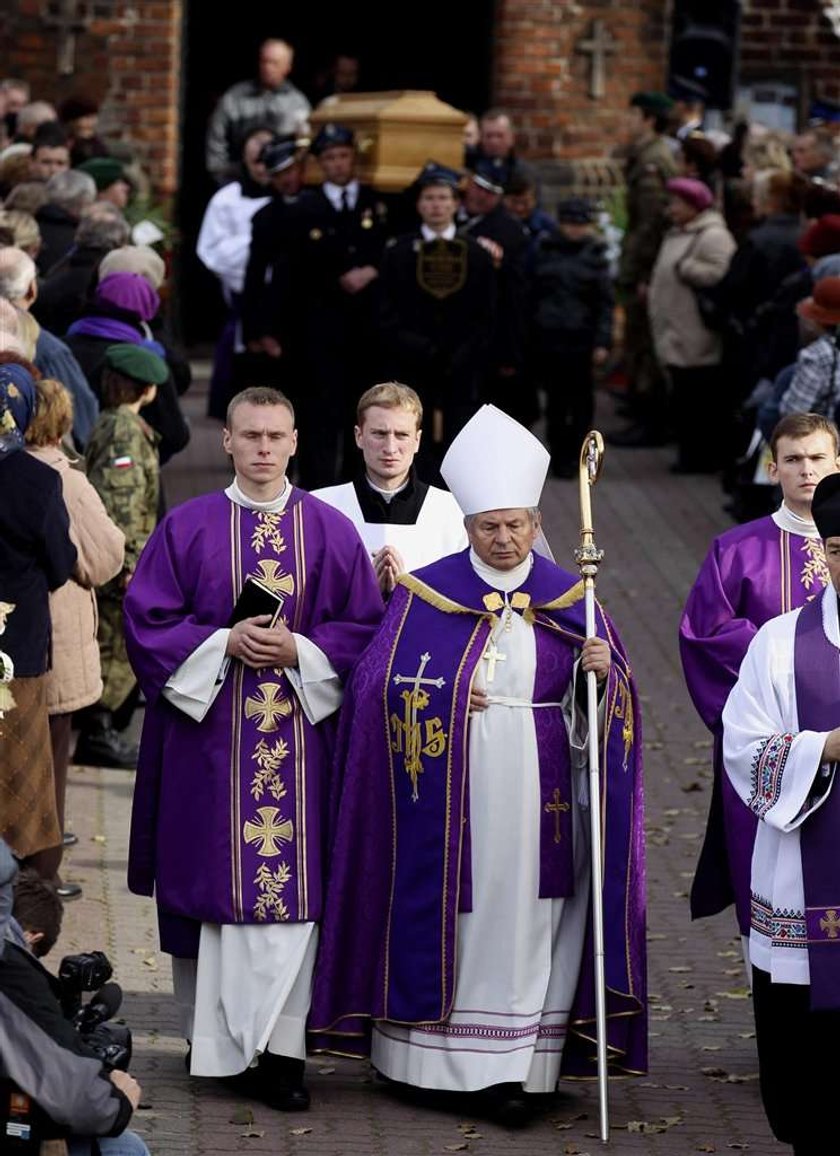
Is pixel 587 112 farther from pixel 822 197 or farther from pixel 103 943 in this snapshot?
pixel 103 943

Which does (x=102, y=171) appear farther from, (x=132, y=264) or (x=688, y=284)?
(x=132, y=264)

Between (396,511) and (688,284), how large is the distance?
9.05 metres

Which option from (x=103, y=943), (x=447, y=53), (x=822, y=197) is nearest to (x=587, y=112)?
(x=447, y=53)

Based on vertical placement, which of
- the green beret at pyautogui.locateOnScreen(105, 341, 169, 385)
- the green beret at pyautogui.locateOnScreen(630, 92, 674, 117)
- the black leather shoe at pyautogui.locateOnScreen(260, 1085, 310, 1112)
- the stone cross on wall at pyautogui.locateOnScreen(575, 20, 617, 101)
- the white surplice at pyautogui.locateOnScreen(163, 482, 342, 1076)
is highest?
the stone cross on wall at pyautogui.locateOnScreen(575, 20, 617, 101)

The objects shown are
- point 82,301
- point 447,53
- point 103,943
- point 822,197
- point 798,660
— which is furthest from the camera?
point 447,53

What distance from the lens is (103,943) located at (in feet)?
29.7

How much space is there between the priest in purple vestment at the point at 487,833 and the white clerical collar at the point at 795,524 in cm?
77

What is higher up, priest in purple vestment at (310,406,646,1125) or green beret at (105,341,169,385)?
green beret at (105,341,169,385)

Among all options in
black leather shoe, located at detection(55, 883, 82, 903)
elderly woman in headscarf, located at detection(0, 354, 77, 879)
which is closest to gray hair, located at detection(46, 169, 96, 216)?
black leather shoe, located at detection(55, 883, 82, 903)

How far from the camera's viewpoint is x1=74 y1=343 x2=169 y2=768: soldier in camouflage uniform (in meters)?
10.4

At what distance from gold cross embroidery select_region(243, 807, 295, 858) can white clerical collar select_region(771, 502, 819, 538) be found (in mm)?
1730

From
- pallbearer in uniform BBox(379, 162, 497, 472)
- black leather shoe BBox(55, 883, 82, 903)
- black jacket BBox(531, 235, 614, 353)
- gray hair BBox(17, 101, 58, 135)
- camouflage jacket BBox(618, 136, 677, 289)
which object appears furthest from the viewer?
camouflage jacket BBox(618, 136, 677, 289)

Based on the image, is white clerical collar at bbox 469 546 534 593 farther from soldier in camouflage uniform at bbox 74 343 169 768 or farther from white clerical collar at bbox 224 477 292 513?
soldier in camouflage uniform at bbox 74 343 169 768

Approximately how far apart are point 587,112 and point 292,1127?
1387 cm
